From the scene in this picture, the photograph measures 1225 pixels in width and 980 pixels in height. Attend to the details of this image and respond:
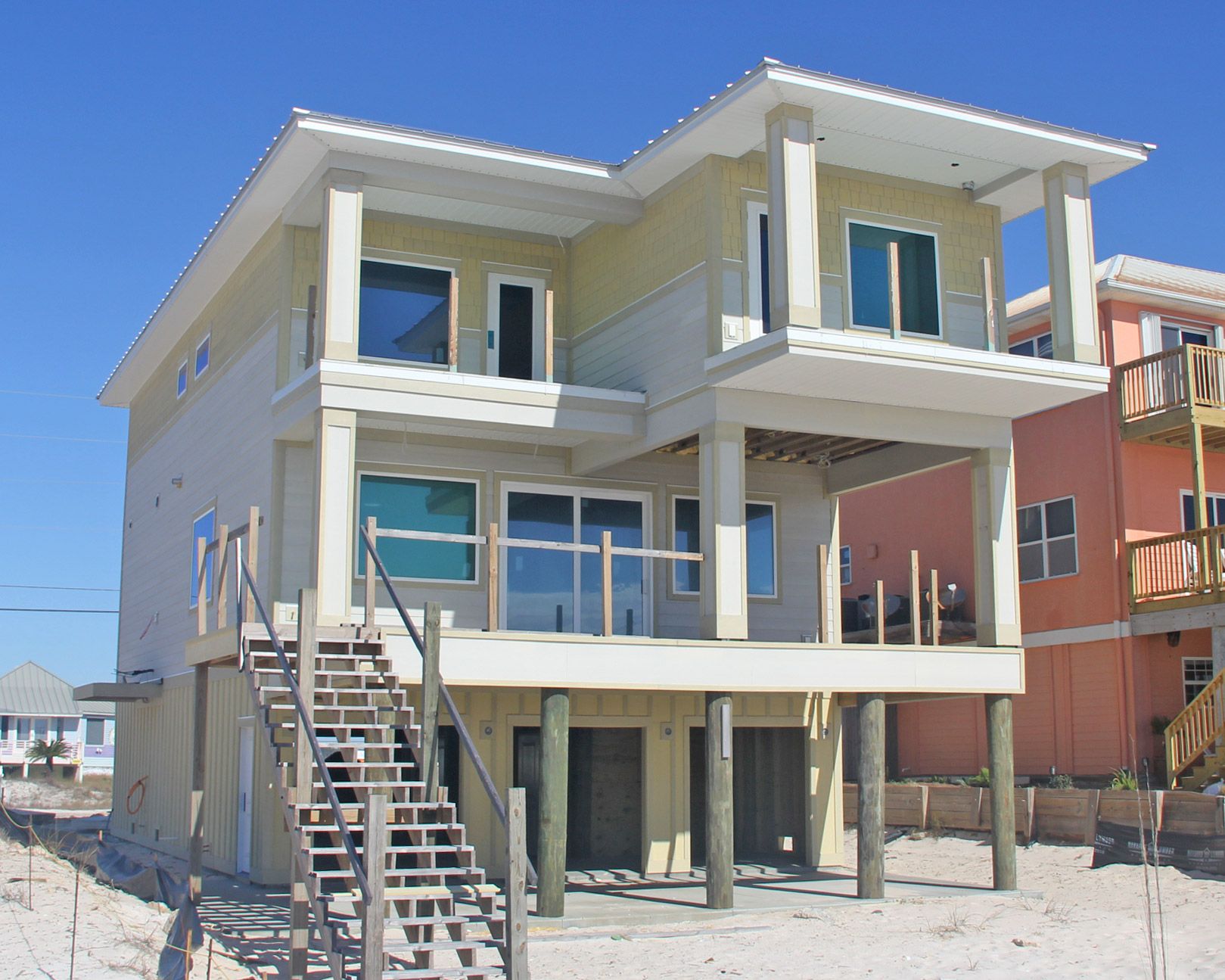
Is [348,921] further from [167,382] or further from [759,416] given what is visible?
[167,382]

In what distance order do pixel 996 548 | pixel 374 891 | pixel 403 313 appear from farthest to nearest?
pixel 403 313
pixel 996 548
pixel 374 891

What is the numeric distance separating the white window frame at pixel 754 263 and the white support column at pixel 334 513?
523cm

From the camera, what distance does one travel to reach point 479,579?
787 inches

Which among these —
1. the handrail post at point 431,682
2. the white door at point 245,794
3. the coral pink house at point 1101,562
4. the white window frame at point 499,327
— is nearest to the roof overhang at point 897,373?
the white window frame at point 499,327

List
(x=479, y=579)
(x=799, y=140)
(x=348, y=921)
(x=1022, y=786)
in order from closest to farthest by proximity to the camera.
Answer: (x=348, y=921), (x=799, y=140), (x=479, y=579), (x=1022, y=786)

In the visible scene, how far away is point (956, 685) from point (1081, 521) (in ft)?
29.5

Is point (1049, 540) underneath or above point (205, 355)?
underneath

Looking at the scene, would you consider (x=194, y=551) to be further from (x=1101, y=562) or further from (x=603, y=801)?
(x=1101, y=562)

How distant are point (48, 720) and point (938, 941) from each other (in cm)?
6457

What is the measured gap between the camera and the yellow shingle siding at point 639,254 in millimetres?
19047

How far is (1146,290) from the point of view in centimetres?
2642

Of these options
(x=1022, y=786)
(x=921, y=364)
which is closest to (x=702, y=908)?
(x=921, y=364)

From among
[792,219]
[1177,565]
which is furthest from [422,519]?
[1177,565]

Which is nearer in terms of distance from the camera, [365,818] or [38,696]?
[365,818]
